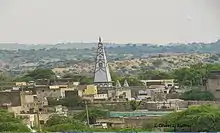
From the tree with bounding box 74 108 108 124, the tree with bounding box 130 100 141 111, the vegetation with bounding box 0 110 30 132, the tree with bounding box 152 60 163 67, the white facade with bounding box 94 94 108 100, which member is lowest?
the tree with bounding box 152 60 163 67

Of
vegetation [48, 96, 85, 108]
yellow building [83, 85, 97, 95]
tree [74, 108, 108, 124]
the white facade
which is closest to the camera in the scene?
tree [74, 108, 108, 124]

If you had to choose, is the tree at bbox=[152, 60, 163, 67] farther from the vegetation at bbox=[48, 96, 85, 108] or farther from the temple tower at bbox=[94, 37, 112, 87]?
the vegetation at bbox=[48, 96, 85, 108]

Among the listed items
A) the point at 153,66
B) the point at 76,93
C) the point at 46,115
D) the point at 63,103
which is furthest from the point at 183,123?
the point at 153,66

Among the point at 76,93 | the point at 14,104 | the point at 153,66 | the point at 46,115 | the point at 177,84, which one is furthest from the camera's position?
the point at 153,66

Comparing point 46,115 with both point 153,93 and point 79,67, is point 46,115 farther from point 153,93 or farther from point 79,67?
point 79,67

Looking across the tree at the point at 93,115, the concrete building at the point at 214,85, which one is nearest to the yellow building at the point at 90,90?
A: the concrete building at the point at 214,85

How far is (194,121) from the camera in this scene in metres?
7.96

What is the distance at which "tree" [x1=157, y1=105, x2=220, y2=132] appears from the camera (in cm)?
781

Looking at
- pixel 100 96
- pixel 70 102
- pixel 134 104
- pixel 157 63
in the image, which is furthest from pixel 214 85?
pixel 157 63

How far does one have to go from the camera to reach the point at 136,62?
108ft

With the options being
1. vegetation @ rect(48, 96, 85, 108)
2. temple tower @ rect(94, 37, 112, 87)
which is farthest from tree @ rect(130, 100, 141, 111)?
temple tower @ rect(94, 37, 112, 87)

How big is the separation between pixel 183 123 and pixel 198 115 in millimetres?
191

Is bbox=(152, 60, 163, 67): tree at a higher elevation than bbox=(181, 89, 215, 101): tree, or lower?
lower

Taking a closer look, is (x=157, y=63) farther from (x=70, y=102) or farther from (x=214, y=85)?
(x=70, y=102)
